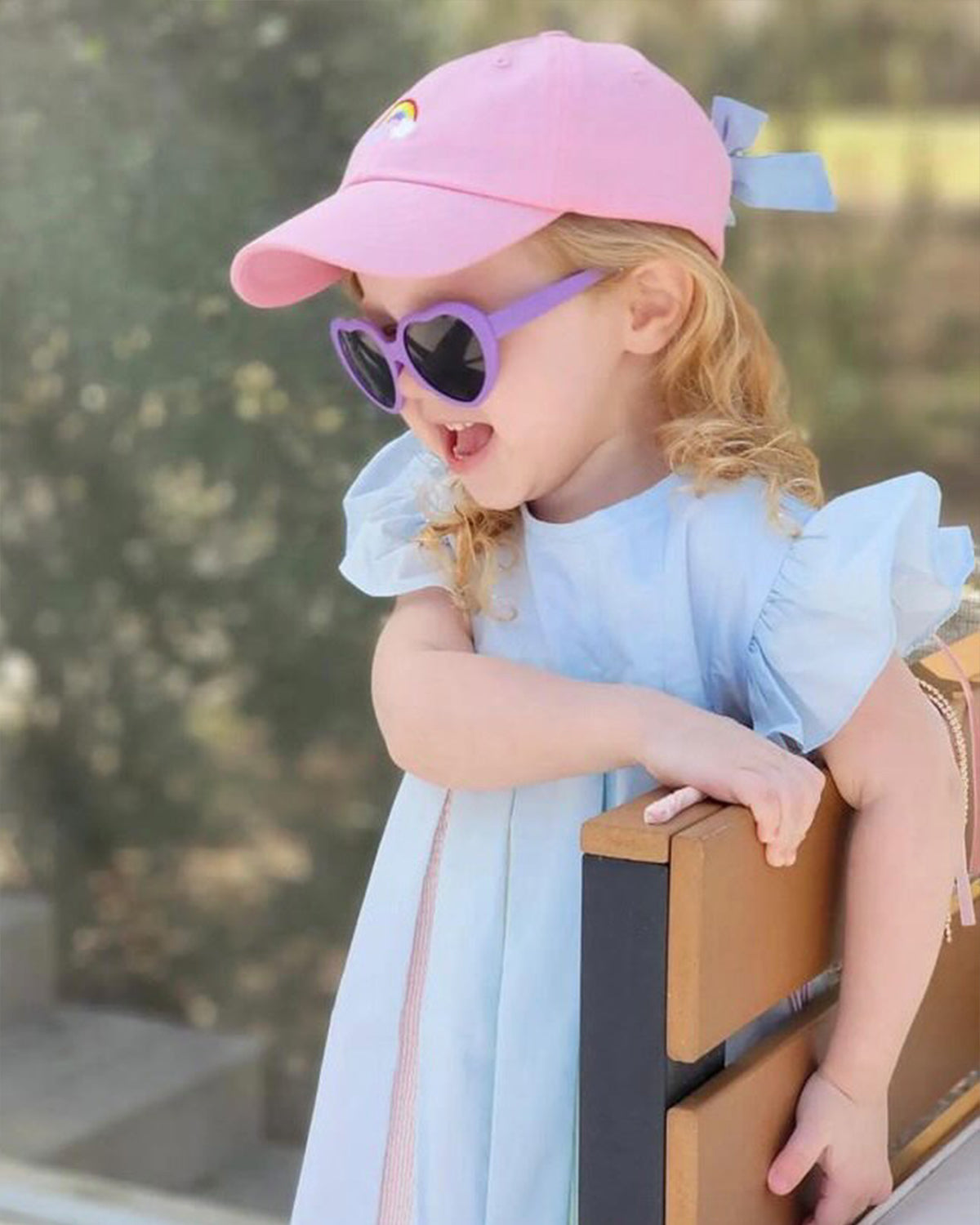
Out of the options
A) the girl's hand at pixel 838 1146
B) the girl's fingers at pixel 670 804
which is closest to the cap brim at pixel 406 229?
the girl's fingers at pixel 670 804

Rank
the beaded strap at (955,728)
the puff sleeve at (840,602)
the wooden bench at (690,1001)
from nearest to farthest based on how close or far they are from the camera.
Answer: the wooden bench at (690,1001), the puff sleeve at (840,602), the beaded strap at (955,728)

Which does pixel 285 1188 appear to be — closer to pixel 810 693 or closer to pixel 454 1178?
pixel 454 1178

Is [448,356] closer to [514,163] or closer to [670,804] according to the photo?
[514,163]

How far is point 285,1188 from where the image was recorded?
9.11 feet

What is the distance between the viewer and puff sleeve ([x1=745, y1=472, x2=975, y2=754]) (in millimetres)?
1095

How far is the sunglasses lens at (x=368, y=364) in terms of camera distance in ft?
3.84

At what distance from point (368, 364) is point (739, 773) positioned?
33 cm

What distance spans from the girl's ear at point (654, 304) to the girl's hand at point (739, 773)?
0.24 m

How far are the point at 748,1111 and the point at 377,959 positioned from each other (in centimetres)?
27

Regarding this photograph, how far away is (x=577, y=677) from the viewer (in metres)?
1.19

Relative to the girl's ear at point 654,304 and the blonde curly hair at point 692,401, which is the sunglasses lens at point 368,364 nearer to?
the blonde curly hair at point 692,401

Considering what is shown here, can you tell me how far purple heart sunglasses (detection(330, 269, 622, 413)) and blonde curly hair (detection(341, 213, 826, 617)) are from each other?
0.02m

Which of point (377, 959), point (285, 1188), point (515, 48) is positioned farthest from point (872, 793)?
point (285, 1188)

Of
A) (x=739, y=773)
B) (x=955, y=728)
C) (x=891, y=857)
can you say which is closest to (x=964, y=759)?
(x=955, y=728)
